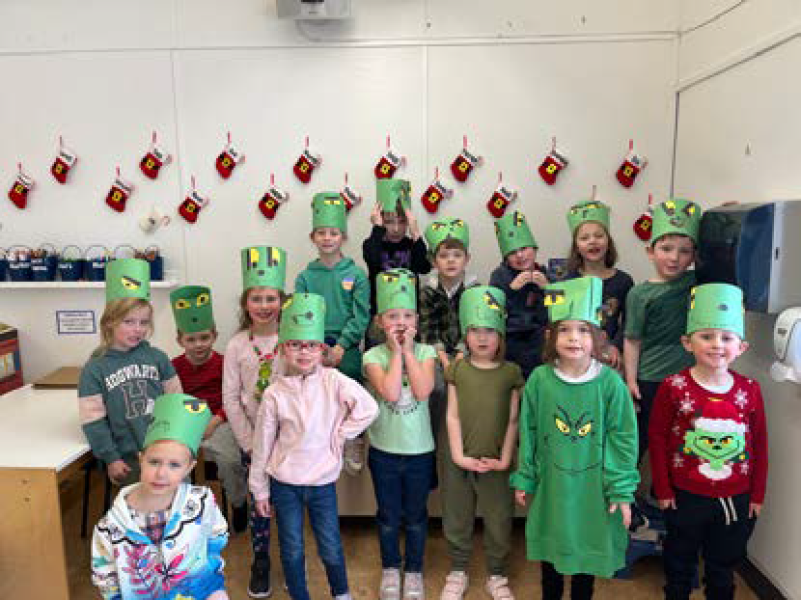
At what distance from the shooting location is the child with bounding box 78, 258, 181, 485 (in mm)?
2047

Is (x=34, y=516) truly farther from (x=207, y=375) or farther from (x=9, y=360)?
(x=9, y=360)

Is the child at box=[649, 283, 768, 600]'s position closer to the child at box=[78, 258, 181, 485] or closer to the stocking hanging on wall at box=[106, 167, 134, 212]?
the child at box=[78, 258, 181, 485]

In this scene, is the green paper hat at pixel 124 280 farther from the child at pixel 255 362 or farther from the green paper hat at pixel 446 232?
the green paper hat at pixel 446 232

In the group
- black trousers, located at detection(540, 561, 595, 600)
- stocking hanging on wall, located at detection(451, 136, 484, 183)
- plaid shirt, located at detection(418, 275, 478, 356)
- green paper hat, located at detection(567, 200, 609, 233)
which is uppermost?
stocking hanging on wall, located at detection(451, 136, 484, 183)

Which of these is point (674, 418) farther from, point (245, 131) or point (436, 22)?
point (245, 131)

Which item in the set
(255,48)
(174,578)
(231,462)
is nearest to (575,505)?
→ (174,578)

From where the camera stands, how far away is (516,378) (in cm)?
205

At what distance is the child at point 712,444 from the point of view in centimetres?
172

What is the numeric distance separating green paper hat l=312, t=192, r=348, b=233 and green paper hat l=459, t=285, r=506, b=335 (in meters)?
0.81

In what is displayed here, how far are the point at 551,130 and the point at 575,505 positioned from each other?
6.62 ft

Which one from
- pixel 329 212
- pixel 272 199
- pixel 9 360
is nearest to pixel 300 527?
pixel 329 212

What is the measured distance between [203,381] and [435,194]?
1509 mm

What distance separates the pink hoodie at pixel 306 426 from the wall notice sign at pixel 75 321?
197 cm

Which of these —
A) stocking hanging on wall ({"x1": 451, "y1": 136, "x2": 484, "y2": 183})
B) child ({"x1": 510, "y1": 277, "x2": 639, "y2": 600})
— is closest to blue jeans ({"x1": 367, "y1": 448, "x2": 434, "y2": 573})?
child ({"x1": 510, "y1": 277, "x2": 639, "y2": 600})
